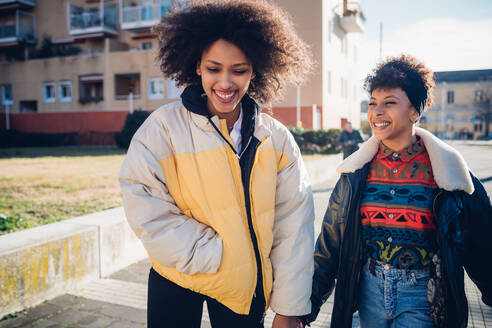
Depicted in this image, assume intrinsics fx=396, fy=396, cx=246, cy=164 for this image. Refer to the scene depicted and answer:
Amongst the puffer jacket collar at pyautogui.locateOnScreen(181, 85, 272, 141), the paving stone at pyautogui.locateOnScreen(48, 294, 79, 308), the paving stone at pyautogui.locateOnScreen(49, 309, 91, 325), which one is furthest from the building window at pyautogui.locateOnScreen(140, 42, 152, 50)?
the puffer jacket collar at pyautogui.locateOnScreen(181, 85, 272, 141)

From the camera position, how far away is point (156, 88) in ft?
96.2

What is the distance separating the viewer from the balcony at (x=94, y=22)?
104 ft

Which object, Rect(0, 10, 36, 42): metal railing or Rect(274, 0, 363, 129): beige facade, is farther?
Rect(0, 10, 36, 42): metal railing

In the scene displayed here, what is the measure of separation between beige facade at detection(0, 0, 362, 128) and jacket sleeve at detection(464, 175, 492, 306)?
80.2 feet

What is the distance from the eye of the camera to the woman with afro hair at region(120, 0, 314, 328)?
1.72 metres

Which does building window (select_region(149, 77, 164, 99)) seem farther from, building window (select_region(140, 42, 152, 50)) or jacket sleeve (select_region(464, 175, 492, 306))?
jacket sleeve (select_region(464, 175, 492, 306))

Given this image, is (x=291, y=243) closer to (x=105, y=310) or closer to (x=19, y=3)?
(x=105, y=310)

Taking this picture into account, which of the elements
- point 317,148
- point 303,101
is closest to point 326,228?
point 317,148

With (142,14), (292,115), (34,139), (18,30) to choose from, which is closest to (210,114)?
(292,115)

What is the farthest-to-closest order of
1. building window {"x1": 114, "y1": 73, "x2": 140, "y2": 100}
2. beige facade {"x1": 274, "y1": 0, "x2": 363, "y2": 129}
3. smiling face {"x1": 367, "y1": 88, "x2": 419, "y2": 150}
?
building window {"x1": 114, "y1": 73, "x2": 140, "y2": 100}
beige facade {"x1": 274, "y1": 0, "x2": 363, "y2": 129}
smiling face {"x1": 367, "y1": 88, "x2": 419, "y2": 150}

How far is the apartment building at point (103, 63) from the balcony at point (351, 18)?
75 mm

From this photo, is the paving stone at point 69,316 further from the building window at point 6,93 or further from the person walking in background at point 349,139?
the building window at point 6,93

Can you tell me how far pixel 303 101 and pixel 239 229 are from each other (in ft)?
83.1

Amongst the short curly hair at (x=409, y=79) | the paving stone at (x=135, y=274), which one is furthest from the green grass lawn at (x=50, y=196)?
the short curly hair at (x=409, y=79)
